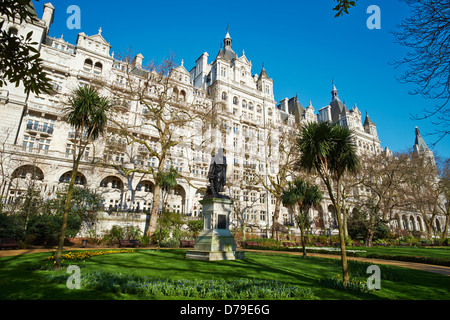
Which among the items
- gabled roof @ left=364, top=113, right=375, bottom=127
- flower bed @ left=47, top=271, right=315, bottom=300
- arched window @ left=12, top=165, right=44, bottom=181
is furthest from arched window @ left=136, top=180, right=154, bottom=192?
gabled roof @ left=364, top=113, right=375, bottom=127

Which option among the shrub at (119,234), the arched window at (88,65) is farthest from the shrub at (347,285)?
the arched window at (88,65)

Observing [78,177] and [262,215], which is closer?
[78,177]

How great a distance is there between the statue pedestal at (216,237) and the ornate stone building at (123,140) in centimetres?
1487

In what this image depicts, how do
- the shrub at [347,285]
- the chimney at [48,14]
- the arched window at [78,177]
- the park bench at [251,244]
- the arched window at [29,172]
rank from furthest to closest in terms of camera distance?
the chimney at [48,14] → the arched window at [78,177] → the arched window at [29,172] → the park bench at [251,244] → the shrub at [347,285]

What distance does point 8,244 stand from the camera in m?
18.2

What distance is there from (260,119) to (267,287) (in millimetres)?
47903

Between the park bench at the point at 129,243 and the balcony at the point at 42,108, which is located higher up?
the balcony at the point at 42,108

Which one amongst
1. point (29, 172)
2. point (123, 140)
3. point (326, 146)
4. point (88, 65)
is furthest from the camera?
point (88, 65)

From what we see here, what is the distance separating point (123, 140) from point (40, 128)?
10.0 metres

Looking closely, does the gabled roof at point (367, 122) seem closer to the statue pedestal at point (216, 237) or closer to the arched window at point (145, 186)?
the arched window at point (145, 186)

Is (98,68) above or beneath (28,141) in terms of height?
above

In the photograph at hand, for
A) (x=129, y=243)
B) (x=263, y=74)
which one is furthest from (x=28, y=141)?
(x=263, y=74)

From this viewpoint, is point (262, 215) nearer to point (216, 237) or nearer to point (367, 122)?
point (216, 237)

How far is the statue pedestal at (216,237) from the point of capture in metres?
13.3
